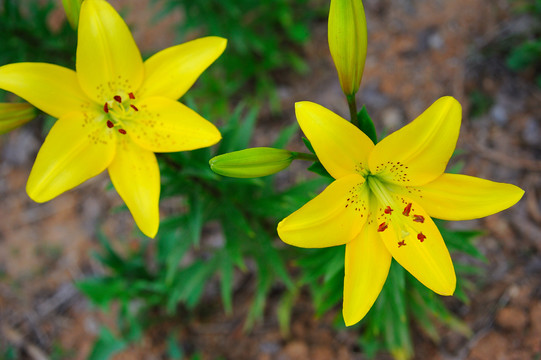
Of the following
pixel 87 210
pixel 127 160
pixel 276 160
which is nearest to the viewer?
pixel 276 160

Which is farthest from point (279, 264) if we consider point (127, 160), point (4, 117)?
point (4, 117)

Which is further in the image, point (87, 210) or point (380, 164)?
point (87, 210)

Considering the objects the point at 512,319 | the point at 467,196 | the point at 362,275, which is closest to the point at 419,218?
the point at 467,196

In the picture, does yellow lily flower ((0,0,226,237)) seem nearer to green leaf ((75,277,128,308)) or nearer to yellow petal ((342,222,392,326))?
yellow petal ((342,222,392,326))

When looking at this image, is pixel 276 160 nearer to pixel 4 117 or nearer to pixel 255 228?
pixel 4 117

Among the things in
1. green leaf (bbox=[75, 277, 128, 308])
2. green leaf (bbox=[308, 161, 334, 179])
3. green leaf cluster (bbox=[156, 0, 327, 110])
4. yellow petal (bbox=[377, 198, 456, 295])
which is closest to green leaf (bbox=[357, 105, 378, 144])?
green leaf (bbox=[308, 161, 334, 179])

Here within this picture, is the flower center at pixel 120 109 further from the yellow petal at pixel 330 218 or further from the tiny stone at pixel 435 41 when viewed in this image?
the tiny stone at pixel 435 41
